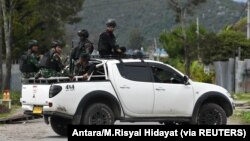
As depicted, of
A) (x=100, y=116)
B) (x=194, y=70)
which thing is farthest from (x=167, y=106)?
(x=194, y=70)

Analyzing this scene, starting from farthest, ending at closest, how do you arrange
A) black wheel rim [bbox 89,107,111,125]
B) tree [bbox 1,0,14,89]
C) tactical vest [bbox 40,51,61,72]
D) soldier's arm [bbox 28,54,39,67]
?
1. tree [bbox 1,0,14,89]
2. soldier's arm [bbox 28,54,39,67]
3. tactical vest [bbox 40,51,61,72]
4. black wheel rim [bbox 89,107,111,125]

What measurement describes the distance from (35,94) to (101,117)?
1610 millimetres

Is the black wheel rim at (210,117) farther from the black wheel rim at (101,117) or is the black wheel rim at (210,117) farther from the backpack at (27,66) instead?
the backpack at (27,66)

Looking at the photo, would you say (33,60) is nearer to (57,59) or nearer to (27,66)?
(27,66)

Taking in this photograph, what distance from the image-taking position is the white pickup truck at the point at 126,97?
1367cm

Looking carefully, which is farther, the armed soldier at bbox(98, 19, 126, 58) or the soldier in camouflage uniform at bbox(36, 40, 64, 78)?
the soldier in camouflage uniform at bbox(36, 40, 64, 78)

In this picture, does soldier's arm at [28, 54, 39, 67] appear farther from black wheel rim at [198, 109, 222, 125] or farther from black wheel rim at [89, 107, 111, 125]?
black wheel rim at [198, 109, 222, 125]

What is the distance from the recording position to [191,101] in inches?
583

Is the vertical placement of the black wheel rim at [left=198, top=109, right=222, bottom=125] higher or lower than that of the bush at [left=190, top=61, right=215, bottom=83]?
lower

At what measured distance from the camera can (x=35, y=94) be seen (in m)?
14.3

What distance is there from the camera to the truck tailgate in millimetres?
13906

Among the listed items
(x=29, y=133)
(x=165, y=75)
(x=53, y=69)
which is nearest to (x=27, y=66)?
(x=53, y=69)

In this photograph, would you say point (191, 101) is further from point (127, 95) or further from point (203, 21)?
point (203, 21)

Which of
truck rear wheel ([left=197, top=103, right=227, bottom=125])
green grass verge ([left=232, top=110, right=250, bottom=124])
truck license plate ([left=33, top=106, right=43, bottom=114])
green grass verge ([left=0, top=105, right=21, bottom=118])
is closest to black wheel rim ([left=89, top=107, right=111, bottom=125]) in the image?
truck license plate ([left=33, top=106, right=43, bottom=114])
